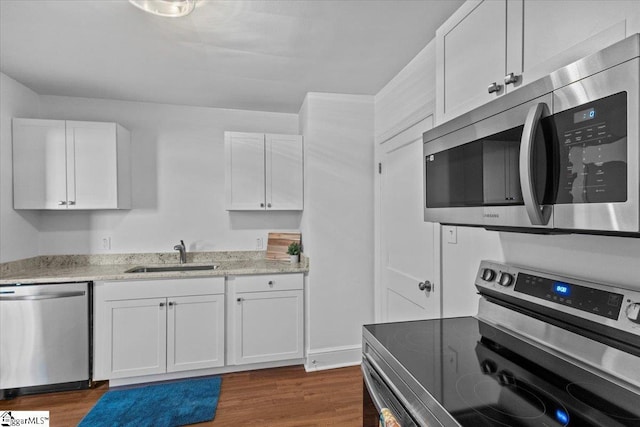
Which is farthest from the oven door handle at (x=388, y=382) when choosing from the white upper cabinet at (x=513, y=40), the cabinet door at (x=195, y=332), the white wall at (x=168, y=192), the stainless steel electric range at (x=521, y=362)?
the white wall at (x=168, y=192)

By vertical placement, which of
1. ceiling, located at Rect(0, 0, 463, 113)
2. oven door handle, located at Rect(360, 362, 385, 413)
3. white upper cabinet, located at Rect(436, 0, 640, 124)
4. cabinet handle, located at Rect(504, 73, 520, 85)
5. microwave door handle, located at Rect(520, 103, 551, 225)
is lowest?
oven door handle, located at Rect(360, 362, 385, 413)

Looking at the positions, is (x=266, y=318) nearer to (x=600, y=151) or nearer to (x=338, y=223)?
(x=338, y=223)

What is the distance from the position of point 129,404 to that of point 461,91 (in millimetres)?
2867

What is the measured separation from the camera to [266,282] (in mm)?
2873

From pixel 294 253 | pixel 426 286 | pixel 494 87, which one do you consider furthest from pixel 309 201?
pixel 494 87

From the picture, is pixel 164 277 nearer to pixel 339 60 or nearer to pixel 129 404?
pixel 129 404

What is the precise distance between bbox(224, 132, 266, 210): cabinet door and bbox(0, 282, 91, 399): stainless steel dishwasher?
4.49ft

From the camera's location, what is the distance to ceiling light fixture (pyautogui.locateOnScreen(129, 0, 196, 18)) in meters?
1.63

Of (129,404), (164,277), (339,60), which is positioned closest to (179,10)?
(339,60)

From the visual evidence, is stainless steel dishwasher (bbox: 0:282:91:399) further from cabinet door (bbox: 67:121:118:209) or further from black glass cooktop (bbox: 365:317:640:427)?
black glass cooktop (bbox: 365:317:640:427)

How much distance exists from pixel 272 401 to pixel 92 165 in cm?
244

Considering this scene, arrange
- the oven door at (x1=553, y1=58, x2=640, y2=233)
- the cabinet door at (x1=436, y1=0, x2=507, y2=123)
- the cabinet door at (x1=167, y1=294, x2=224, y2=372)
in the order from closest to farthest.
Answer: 1. the oven door at (x1=553, y1=58, x2=640, y2=233)
2. the cabinet door at (x1=436, y1=0, x2=507, y2=123)
3. the cabinet door at (x1=167, y1=294, x2=224, y2=372)

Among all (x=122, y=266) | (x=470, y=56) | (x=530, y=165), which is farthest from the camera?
(x=122, y=266)

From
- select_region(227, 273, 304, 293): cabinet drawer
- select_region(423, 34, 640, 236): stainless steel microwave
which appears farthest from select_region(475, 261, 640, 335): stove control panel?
select_region(227, 273, 304, 293): cabinet drawer
